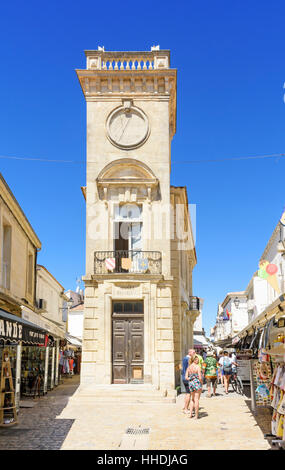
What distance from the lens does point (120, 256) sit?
18984mm

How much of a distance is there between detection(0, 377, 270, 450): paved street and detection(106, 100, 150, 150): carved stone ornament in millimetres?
9619

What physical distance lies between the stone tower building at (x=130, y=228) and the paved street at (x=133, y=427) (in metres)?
2.47

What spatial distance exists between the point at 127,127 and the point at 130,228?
3.93 meters

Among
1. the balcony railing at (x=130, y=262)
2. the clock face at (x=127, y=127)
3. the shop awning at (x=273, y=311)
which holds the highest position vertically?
the clock face at (x=127, y=127)

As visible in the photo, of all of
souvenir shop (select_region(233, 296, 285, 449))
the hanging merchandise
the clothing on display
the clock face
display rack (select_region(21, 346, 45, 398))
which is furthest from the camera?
the clock face

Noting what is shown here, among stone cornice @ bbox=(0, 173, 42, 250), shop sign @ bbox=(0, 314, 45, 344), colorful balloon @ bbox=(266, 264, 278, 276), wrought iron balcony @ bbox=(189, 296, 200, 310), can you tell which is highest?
stone cornice @ bbox=(0, 173, 42, 250)

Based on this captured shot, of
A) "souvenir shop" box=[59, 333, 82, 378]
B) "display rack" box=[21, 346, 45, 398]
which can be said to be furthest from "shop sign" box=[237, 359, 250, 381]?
"souvenir shop" box=[59, 333, 82, 378]

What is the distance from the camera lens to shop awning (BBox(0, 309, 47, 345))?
9.20 metres

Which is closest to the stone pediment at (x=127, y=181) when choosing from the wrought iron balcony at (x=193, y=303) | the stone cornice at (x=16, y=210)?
the stone cornice at (x=16, y=210)

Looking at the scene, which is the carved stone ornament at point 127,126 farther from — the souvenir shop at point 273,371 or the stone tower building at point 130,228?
the souvenir shop at point 273,371

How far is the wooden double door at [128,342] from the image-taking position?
17797mm

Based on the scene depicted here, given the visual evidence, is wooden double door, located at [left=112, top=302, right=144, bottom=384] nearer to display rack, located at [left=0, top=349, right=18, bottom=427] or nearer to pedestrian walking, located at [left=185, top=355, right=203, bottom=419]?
pedestrian walking, located at [left=185, top=355, right=203, bottom=419]
